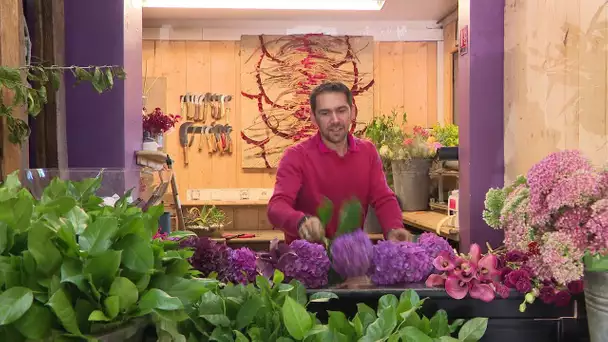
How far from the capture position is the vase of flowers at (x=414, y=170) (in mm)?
4762

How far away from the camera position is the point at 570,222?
116 cm

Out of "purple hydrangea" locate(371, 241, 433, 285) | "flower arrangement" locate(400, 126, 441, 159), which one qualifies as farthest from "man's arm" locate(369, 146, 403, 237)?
"flower arrangement" locate(400, 126, 441, 159)

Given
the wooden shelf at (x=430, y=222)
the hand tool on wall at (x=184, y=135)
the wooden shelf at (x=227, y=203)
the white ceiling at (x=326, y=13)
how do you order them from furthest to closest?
the hand tool on wall at (x=184, y=135) → the wooden shelf at (x=227, y=203) → the white ceiling at (x=326, y=13) → the wooden shelf at (x=430, y=222)

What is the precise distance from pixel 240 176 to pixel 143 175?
4155 millimetres

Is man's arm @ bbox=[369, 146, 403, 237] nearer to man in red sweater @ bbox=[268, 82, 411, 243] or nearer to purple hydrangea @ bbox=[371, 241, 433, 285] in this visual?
man in red sweater @ bbox=[268, 82, 411, 243]

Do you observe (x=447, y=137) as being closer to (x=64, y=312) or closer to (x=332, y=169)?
(x=332, y=169)

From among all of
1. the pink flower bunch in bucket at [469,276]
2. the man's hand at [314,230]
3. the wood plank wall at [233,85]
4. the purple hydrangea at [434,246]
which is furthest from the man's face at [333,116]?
the wood plank wall at [233,85]

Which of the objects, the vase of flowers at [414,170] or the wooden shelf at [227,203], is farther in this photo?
the wooden shelf at [227,203]

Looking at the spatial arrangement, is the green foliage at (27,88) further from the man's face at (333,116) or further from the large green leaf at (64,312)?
the man's face at (333,116)

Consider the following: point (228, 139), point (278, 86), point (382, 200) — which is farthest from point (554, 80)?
point (228, 139)

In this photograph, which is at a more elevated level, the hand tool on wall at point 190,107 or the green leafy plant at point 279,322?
the hand tool on wall at point 190,107

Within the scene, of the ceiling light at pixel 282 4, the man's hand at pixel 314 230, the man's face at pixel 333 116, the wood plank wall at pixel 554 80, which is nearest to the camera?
the man's hand at pixel 314 230

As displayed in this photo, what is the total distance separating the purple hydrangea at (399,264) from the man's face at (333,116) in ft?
4.01

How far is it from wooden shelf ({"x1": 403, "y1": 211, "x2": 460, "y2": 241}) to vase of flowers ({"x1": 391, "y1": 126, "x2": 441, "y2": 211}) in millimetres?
133
